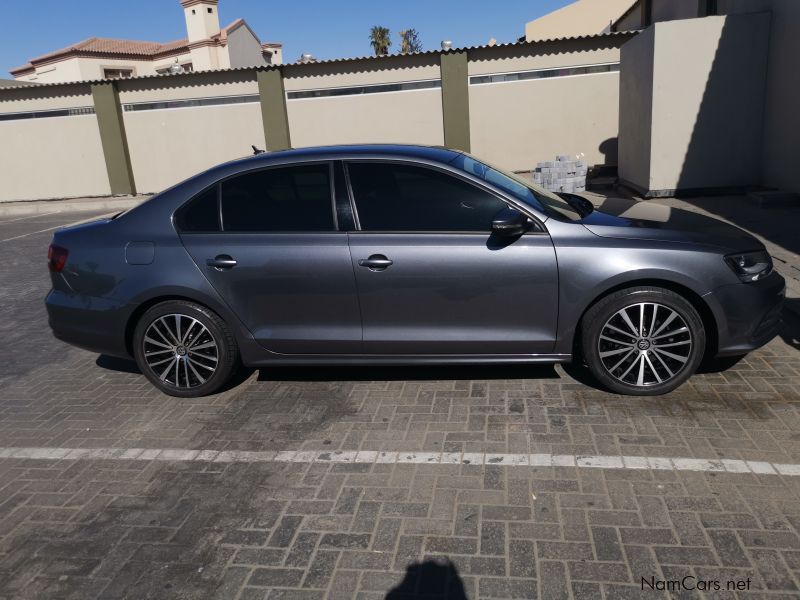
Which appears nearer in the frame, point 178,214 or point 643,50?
point 178,214

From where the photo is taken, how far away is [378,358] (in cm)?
455

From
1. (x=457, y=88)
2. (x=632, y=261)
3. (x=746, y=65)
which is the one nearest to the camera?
(x=632, y=261)

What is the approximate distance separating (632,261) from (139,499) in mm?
3237

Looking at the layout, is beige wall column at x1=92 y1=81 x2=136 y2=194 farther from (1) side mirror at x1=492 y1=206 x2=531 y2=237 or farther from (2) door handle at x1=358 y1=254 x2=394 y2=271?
(1) side mirror at x1=492 y1=206 x2=531 y2=237

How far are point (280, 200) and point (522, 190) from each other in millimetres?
1739

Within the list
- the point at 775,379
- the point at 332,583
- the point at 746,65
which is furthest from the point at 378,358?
the point at 746,65

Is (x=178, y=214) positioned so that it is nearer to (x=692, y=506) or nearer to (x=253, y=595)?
(x=253, y=595)

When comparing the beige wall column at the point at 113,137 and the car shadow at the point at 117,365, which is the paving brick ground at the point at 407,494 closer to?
the car shadow at the point at 117,365

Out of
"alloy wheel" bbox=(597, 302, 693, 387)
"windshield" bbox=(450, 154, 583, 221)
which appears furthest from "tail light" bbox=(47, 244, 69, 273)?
"alloy wheel" bbox=(597, 302, 693, 387)

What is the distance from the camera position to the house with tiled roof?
37750mm

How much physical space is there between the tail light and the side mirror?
3120 mm

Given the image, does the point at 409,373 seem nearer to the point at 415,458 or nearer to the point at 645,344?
the point at 415,458

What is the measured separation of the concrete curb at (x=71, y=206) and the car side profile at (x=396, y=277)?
15442 millimetres

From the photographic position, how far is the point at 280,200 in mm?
4621
